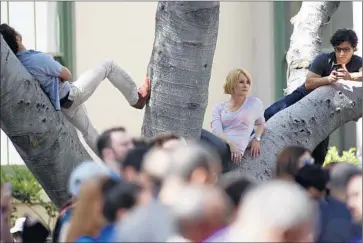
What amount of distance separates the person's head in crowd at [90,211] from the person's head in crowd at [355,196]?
25.6 inches

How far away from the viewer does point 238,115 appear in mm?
3779

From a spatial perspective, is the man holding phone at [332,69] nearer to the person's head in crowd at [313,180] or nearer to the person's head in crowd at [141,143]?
the person's head in crowd at [313,180]

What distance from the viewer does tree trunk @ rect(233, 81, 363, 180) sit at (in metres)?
3.96

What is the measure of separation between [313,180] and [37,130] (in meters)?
1.10

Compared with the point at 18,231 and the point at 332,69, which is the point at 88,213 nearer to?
the point at 18,231

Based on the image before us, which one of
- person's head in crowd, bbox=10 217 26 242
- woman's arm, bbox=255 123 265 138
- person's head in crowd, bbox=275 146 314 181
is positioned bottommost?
person's head in crowd, bbox=10 217 26 242

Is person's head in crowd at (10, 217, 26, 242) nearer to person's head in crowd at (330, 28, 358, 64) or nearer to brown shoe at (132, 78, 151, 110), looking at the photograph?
brown shoe at (132, 78, 151, 110)

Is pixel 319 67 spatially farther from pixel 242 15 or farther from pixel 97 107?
pixel 242 15

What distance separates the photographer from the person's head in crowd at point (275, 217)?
94.7 inches

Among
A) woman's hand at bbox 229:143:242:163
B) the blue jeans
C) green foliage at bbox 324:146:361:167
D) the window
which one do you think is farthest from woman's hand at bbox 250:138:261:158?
the window

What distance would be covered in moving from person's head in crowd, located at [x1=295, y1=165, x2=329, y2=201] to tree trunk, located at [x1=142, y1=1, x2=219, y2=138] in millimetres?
930

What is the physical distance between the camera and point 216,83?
5.99 metres

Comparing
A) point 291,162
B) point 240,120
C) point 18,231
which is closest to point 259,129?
point 240,120

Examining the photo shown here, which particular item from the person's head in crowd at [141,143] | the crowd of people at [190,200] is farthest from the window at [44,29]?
the person's head in crowd at [141,143]
